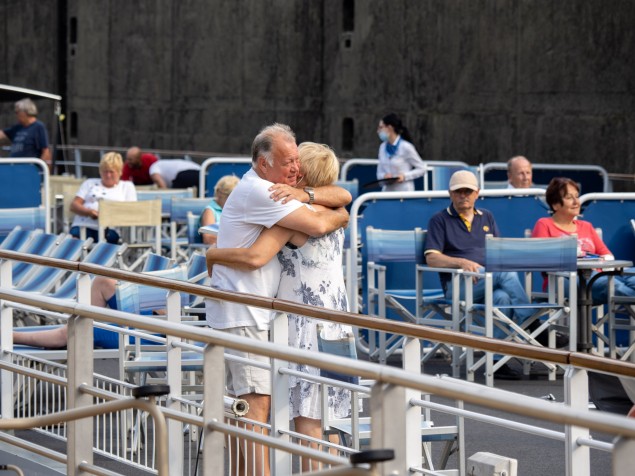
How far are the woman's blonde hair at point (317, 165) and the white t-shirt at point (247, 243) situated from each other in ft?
0.82

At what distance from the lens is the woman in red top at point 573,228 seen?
32.0ft

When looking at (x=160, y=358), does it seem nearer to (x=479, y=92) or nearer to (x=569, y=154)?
(x=569, y=154)

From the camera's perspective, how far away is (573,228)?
9.91 m

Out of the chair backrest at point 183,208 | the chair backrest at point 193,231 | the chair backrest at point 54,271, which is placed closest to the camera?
the chair backrest at point 54,271

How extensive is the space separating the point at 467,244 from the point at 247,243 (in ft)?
14.5

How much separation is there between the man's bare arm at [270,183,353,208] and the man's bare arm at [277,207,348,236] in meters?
0.08

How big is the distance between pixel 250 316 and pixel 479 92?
1515 cm

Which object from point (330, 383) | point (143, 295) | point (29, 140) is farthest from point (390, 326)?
point (29, 140)

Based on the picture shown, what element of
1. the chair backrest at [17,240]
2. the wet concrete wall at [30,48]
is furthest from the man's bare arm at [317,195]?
the wet concrete wall at [30,48]

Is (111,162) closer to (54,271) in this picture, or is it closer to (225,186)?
(54,271)

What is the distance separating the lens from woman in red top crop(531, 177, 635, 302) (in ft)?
32.0

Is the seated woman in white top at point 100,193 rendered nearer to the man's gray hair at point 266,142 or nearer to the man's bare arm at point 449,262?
the man's bare arm at point 449,262

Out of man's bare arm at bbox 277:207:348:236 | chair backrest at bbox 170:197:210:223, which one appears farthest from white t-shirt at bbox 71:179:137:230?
man's bare arm at bbox 277:207:348:236

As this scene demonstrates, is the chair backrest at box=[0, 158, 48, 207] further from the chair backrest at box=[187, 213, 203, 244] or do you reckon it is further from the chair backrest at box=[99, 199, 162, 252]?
the chair backrest at box=[187, 213, 203, 244]
